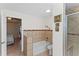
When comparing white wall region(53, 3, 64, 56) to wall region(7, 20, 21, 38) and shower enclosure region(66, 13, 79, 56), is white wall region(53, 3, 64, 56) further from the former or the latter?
wall region(7, 20, 21, 38)

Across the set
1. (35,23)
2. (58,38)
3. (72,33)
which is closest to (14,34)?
(35,23)

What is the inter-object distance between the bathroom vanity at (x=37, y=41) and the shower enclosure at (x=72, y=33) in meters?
0.26

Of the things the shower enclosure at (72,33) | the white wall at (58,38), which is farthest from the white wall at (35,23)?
the shower enclosure at (72,33)

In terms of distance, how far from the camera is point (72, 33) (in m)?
1.40

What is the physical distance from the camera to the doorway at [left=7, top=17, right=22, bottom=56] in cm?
150

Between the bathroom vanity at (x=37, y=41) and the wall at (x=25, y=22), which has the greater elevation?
the wall at (x=25, y=22)

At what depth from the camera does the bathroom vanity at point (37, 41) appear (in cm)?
154

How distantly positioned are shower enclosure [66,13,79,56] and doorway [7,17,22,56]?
0.64 meters

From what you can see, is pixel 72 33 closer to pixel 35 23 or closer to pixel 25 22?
pixel 35 23

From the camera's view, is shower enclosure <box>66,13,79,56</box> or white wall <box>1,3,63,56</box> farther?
white wall <box>1,3,63,56</box>

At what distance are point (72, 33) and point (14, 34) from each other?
757 millimetres

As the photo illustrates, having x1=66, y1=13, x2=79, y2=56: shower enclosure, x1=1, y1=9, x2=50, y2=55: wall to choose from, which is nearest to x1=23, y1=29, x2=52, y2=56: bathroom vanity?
x1=1, y1=9, x2=50, y2=55: wall

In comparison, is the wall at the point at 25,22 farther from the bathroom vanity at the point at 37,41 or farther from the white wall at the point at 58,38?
the white wall at the point at 58,38

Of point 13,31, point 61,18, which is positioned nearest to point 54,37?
point 61,18
